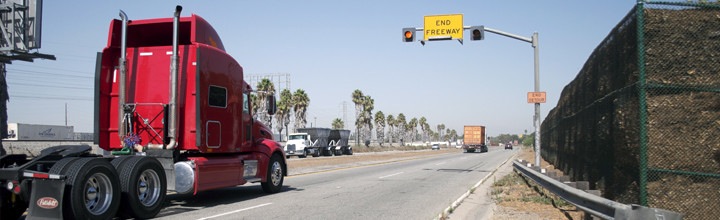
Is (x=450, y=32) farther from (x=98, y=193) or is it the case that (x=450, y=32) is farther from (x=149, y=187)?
(x=98, y=193)

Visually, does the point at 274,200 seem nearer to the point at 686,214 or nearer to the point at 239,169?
the point at 239,169

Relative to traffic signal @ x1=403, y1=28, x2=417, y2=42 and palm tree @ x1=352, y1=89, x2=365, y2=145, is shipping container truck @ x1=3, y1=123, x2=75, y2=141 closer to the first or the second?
palm tree @ x1=352, y1=89, x2=365, y2=145

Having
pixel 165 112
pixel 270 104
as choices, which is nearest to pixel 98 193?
pixel 165 112

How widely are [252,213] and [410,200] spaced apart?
4.24 m

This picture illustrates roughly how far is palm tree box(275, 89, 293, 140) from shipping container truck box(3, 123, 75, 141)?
29.7 meters

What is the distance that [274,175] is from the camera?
43.8 feet

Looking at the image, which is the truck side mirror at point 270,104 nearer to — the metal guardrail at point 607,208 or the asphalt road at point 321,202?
the asphalt road at point 321,202

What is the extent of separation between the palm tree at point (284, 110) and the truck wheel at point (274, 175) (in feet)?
203

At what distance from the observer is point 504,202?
39.3 ft

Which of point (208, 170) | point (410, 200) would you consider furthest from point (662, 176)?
point (208, 170)

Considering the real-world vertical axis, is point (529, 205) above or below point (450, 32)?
below

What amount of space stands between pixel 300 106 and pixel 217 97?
69.1 metres

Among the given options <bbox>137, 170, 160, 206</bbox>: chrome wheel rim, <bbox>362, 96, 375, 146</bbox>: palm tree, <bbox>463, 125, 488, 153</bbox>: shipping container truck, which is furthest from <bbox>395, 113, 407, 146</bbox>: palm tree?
<bbox>137, 170, 160, 206</bbox>: chrome wheel rim

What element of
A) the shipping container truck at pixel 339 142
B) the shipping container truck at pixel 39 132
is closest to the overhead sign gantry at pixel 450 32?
the shipping container truck at pixel 339 142
